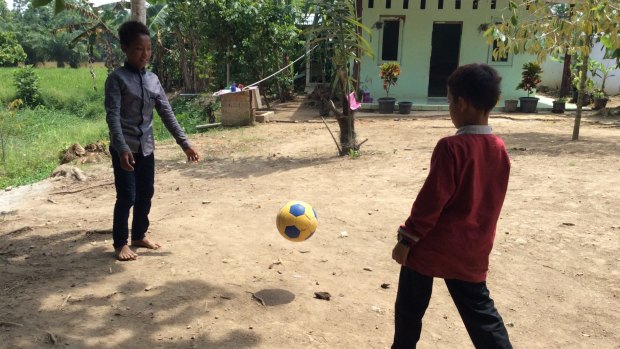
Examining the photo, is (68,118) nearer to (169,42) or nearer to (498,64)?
(169,42)

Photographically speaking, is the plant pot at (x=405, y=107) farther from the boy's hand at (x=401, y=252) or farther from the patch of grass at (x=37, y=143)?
the boy's hand at (x=401, y=252)

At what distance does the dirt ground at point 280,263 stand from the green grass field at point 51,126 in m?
2.38

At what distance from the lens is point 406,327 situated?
7.75 feet

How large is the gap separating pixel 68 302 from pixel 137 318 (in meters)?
0.53

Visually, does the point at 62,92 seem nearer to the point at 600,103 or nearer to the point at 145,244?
the point at 600,103

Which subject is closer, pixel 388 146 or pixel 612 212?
pixel 612 212

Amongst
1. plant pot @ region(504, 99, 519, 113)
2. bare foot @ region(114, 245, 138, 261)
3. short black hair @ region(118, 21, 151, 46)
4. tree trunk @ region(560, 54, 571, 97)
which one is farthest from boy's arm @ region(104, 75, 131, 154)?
tree trunk @ region(560, 54, 571, 97)

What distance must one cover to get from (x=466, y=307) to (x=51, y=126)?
1740 centimetres

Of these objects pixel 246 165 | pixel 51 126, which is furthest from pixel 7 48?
pixel 246 165

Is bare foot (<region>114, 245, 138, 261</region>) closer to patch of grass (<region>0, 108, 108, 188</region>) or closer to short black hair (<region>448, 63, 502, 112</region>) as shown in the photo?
short black hair (<region>448, 63, 502, 112</region>)

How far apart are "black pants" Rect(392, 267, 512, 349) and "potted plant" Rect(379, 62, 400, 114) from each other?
1157 centimetres

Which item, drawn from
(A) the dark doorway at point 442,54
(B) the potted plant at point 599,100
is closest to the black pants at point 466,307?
(A) the dark doorway at point 442,54

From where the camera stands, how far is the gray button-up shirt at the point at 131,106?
137 inches

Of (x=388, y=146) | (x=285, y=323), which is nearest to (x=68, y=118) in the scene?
(x=388, y=146)
